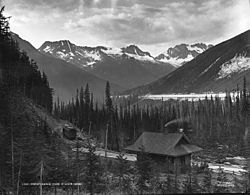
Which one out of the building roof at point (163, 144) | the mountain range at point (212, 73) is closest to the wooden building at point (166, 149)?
the building roof at point (163, 144)

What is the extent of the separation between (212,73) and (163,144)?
129 m

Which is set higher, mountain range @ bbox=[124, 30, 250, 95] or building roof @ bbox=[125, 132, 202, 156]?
mountain range @ bbox=[124, 30, 250, 95]

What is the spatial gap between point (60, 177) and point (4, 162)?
2.66 meters

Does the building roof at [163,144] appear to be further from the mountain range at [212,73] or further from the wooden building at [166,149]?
the mountain range at [212,73]

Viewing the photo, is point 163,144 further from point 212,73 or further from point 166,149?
point 212,73

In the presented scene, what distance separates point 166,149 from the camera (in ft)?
39.3

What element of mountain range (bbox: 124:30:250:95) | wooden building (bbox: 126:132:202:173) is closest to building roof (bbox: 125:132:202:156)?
wooden building (bbox: 126:132:202:173)

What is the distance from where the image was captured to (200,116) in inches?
1575

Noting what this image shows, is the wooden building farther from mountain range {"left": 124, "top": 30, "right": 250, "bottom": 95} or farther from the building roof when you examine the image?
mountain range {"left": 124, "top": 30, "right": 250, "bottom": 95}

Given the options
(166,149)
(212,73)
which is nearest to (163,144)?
(166,149)

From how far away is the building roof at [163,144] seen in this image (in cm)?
1037

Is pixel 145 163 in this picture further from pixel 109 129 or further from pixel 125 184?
pixel 109 129

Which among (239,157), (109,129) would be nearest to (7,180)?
(109,129)

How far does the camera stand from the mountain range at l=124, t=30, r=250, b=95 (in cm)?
12062
